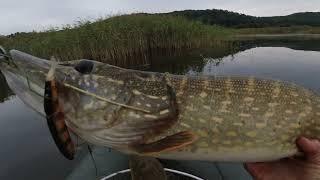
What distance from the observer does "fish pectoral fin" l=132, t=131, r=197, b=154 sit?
1940mm

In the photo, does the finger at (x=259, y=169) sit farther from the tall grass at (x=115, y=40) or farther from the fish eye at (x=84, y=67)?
the tall grass at (x=115, y=40)

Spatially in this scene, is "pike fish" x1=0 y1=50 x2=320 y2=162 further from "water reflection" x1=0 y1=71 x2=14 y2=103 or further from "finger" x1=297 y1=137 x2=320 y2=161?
"water reflection" x1=0 y1=71 x2=14 y2=103

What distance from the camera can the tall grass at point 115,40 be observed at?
11930mm

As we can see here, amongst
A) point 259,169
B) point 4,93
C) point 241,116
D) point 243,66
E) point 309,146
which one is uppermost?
point 241,116

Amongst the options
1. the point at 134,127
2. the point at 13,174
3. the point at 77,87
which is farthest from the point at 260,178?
the point at 13,174

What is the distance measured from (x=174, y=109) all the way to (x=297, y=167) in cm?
88

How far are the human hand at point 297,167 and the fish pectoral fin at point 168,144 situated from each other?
0.65m

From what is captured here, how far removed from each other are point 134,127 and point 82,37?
35.0 feet

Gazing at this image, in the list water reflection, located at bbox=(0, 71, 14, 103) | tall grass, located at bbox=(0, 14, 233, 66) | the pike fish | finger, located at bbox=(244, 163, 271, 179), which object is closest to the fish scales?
the pike fish

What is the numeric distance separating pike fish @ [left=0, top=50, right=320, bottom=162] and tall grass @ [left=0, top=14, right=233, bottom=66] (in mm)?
9762

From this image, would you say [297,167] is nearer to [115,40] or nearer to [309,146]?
[309,146]

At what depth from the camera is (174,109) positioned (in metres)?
2.05

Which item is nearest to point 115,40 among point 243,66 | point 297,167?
point 243,66

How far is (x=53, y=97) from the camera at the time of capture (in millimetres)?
1841
